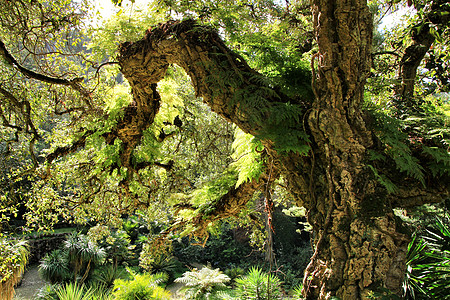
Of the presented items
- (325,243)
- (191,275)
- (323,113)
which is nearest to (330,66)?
(323,113)

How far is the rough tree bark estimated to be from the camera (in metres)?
1.72

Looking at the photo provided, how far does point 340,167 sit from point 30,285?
43.6 ft

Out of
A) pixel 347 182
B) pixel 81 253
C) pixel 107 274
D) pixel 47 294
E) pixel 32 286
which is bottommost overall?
pixel 32 286

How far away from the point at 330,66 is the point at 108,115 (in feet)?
8.28

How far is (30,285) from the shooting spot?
1095 cm

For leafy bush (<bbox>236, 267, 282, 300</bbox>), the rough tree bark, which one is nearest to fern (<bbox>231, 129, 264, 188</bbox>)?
the rough tree bark

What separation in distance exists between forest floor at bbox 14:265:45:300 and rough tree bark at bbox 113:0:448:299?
11044mm

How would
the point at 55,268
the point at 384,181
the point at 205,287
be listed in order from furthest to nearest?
the point at 55,268 → the point at 205,287 → the point at 384,181

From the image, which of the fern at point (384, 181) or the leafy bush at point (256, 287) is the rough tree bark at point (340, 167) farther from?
the leafy bush at point (256, 287)

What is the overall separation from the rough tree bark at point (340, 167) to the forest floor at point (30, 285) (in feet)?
36.2

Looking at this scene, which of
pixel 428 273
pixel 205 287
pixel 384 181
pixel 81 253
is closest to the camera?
pixel 384 181

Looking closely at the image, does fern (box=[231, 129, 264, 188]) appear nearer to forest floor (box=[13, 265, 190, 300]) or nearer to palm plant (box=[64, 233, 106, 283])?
forest floor (box=[13, 265, 190, 300])

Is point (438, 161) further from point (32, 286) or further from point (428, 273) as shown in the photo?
point (32, 286)

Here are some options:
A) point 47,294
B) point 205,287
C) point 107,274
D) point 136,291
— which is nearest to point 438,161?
point 136,291
